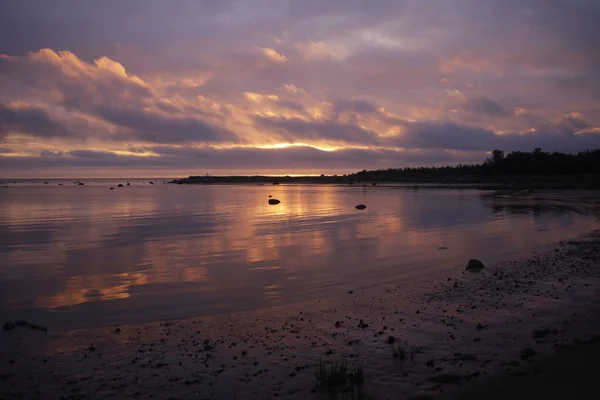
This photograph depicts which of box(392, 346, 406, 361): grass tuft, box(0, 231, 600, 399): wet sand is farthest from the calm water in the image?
box(392, 346, 406, 361): grass tuft

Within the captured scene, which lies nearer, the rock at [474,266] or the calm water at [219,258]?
the calm water at [219,258]

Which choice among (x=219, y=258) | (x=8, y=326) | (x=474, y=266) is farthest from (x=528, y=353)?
(x=219, y=258)

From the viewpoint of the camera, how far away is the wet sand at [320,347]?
691 cm

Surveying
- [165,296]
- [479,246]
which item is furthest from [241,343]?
[479,246]

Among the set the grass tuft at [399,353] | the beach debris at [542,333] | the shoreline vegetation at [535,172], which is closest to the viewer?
the grass tuft at [399,353]

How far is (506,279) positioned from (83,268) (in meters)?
14.6

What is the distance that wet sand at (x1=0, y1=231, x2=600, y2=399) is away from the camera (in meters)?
6.91

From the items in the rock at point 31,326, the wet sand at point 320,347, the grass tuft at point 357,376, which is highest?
the rock at point 31,326

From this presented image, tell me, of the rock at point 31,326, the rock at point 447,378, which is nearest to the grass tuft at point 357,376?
the rock at point 447,378

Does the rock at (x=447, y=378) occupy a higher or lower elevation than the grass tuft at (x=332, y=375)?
lower

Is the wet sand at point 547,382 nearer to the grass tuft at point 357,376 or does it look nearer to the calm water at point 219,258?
the grass tuft at point 357,376

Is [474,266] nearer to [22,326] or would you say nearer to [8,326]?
[22,326]

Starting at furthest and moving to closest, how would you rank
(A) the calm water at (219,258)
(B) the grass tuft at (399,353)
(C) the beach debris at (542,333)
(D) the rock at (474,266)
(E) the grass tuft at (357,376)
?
1. (D) the rock at (474,266)
2. (A) the calm water at (219,258)
3. (C) the beach debris at (542,333)
4. (B) the grass tuft at (399,353)
5. (E) the grass tuft at (357,376)

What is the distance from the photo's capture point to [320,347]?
27.8ft
